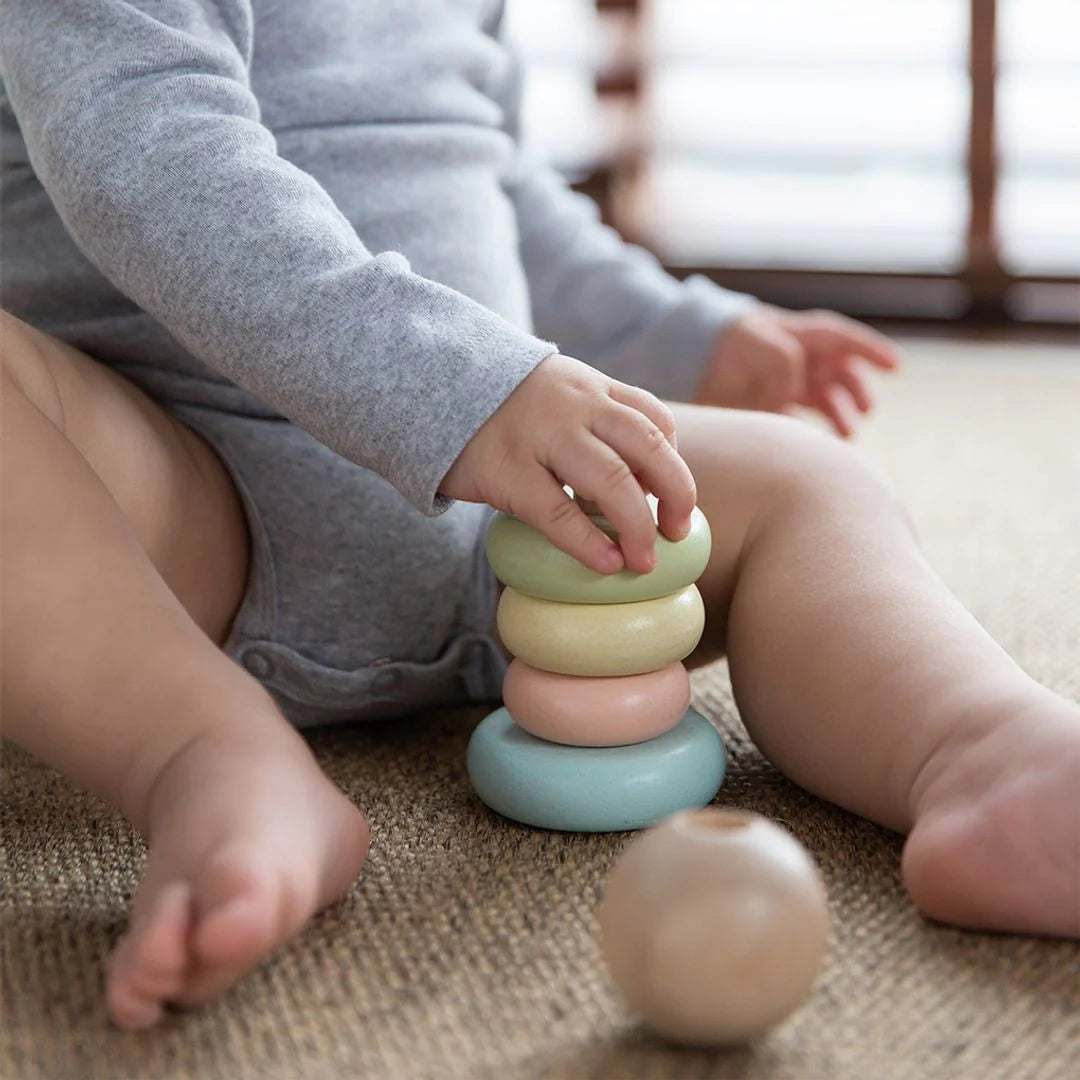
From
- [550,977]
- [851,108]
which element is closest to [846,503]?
[550,977]

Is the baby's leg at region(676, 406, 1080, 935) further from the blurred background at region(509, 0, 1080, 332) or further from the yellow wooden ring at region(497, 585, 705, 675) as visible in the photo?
the blurred background at region(509, 0, 1080, 332)

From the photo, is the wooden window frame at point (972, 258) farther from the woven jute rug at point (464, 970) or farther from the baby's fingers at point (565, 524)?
the baby's fingers at point (565, 524)

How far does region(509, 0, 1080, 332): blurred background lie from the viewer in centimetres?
202

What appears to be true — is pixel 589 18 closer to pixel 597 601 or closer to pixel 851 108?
pixel 851 108

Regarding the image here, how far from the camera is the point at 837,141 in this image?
2217 millimetres

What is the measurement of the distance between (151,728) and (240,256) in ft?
0.63

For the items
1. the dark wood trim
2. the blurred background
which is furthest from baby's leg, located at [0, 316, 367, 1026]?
the dark wood trim

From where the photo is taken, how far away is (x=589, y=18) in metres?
2.29

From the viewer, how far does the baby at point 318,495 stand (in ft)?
1.60

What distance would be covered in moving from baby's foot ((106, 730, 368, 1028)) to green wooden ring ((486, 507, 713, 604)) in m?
0.11

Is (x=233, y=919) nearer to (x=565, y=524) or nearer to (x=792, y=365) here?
(x=565, y=524)

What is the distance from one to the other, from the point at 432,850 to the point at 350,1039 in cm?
14

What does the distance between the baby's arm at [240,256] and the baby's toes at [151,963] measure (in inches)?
8.0

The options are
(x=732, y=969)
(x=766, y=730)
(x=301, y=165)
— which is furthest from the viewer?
(x=301, y=165)
